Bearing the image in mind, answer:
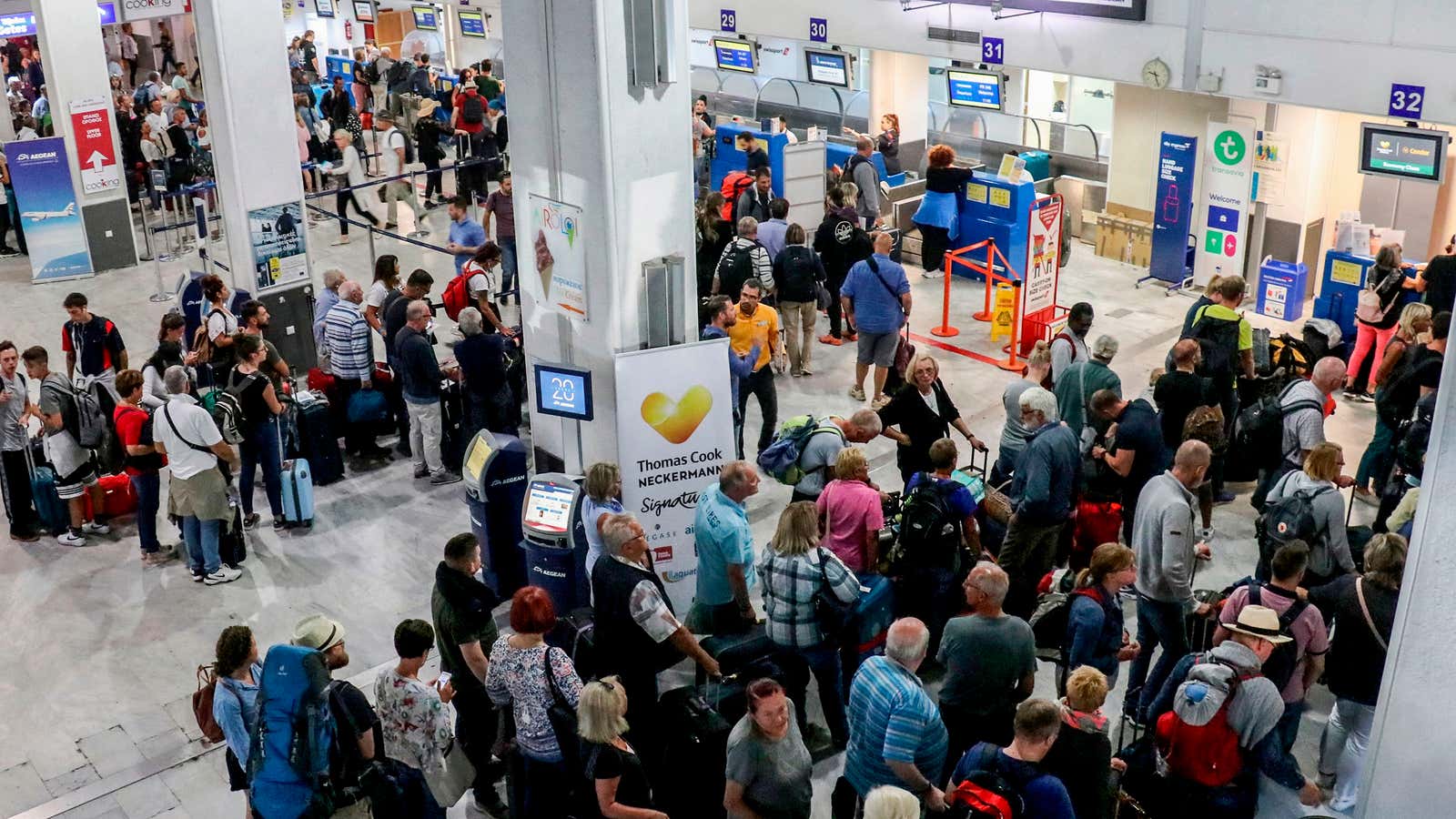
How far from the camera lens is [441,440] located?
1028 centimetres

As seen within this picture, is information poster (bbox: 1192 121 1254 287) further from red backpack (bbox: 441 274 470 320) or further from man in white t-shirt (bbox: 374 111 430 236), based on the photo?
man in white t-shirt (bbox: 374 111 430 236)

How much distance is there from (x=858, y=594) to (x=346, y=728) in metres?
2.30

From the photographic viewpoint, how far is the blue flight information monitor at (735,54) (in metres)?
17.6

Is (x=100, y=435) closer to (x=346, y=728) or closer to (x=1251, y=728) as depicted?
(x=346, y=728)

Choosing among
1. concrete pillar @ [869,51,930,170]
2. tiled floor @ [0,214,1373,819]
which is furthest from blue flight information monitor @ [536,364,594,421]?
concrete pillar @ [869,51,930,170]

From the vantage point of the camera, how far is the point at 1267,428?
28.3ft

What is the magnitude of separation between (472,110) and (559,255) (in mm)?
10819

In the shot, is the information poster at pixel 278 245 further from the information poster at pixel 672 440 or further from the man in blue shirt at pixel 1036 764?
the man in blue shirt at pixel 1036 764

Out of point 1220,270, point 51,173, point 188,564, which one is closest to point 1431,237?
point 1220,270

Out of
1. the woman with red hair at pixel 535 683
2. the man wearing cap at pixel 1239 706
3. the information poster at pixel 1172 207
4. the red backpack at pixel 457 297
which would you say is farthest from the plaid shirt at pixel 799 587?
the information poster at pixel 1172 207

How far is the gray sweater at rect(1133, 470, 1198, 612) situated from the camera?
6648 mm

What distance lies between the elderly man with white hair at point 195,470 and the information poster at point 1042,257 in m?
6.82

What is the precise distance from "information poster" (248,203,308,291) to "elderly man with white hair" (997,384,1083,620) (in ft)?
23.6

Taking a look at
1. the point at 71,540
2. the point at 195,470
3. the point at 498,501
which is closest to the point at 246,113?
the point at 71,540
